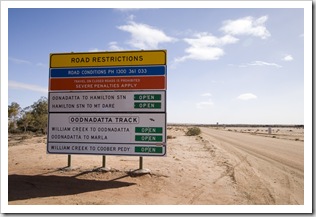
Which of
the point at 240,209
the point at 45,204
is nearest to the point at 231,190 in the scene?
the point at 240,209

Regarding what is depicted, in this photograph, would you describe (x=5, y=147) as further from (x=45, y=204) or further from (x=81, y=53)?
(x=81, y=53)

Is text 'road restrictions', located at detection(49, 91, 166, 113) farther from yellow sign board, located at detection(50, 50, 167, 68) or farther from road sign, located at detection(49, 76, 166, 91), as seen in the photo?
yellow sign board, located at detection(50, 50, 167, 68)

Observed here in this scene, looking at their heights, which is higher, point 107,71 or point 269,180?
point 107,71

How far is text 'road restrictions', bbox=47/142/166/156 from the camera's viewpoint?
9.42 metres

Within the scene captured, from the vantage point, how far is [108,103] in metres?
9.90

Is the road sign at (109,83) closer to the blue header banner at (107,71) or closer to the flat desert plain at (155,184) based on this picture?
the blue header banner at (107,71)

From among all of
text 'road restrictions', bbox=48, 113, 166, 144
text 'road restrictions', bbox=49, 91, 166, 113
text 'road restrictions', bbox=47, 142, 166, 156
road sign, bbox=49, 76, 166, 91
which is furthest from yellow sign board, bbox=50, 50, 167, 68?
text 'road restrictions', bbox=47, 142, 166, 156

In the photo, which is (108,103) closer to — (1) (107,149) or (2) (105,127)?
(2) (105,127)

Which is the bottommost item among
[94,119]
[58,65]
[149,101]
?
[94,119]

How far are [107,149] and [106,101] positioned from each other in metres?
1.66

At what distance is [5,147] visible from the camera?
8.30 meters

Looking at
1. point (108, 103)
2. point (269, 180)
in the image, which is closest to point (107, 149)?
point (108, 103)

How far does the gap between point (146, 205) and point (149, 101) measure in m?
3.75

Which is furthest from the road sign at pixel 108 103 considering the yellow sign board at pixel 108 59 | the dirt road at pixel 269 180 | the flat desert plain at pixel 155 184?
the dirt road at pixel 269 180
